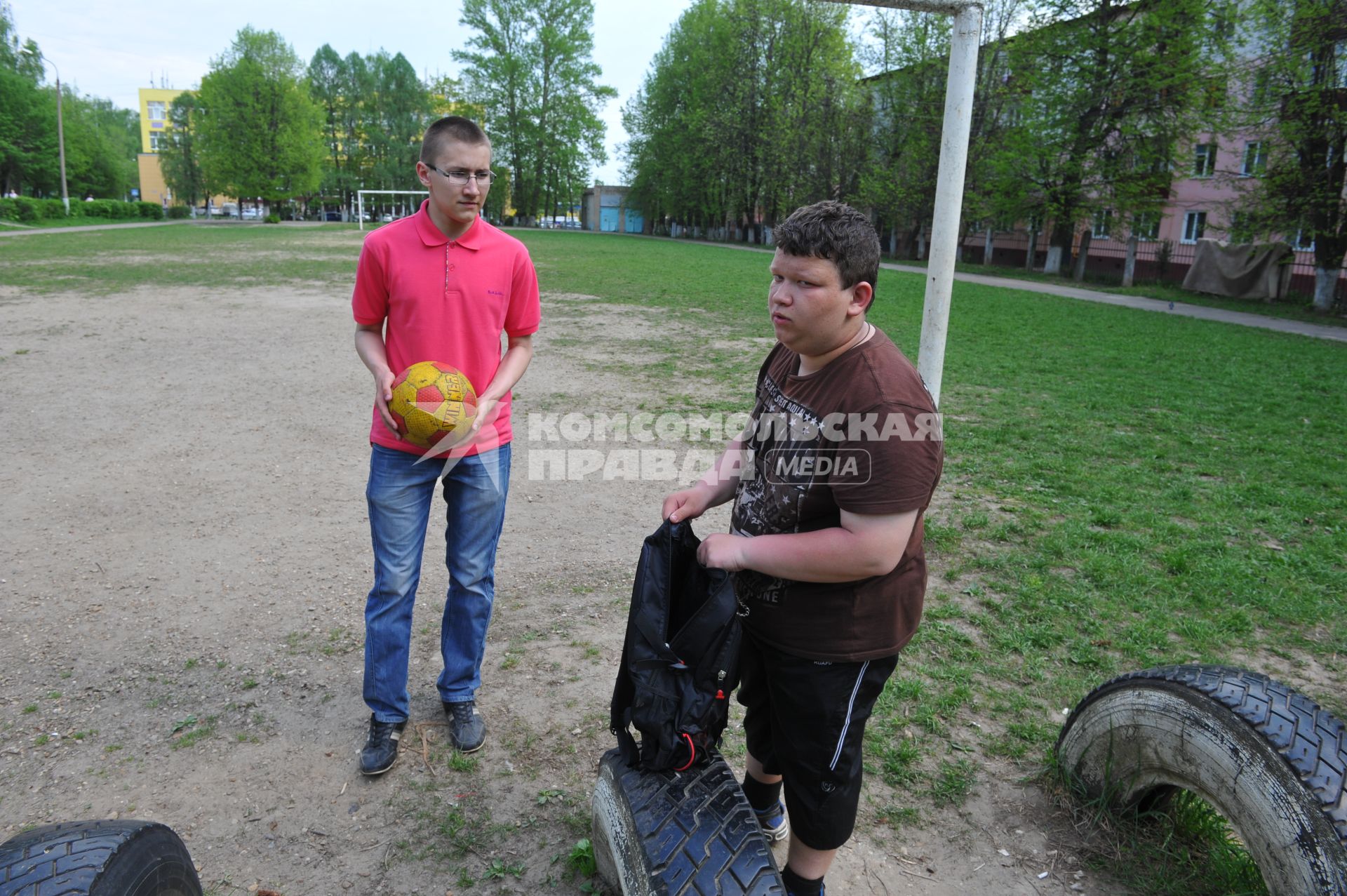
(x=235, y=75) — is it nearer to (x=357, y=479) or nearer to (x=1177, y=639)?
(x=357, y=479)

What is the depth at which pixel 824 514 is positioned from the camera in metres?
1.97

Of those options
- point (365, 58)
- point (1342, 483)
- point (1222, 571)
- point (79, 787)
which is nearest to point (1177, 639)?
point (1222, 571)

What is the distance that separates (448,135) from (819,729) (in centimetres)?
227

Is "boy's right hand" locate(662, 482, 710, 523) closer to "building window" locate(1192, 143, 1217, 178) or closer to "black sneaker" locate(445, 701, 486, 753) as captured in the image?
"black sneaker" locate(445, 701, 486, 753)

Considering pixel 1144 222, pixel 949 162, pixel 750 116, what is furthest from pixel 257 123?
pixel 949 162

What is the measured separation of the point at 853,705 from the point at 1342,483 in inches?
278

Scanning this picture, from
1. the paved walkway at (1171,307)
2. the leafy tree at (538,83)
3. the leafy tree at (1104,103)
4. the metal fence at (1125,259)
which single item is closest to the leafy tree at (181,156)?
the leafy tree at (538,83)

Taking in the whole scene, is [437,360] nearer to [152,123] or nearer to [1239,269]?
[1239,269]

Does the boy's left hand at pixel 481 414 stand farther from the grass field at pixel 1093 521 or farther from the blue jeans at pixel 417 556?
the grass field at pixel 1093 521

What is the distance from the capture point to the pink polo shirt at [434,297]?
115 inches

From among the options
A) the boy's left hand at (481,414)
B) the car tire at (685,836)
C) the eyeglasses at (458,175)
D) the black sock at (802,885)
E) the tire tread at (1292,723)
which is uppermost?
the eyeglasses at (458,175)

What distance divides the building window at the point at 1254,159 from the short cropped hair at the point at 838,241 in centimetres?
2675

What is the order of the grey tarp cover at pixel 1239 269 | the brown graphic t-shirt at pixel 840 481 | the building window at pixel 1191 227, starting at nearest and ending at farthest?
the brown graphic t-shirt at pixel 840 481
the grey tarp cover at pixel 1239 269
the building window at pixel 1191 227

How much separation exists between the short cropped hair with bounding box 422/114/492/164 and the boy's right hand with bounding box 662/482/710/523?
148 cm
